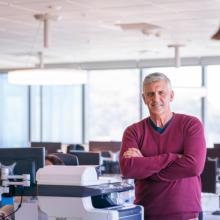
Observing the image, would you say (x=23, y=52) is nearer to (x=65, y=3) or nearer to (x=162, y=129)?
(x=65, y=3)

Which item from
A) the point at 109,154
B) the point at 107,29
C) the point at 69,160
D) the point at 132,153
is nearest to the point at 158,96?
the point at 132,153

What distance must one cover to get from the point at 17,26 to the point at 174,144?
631 cm

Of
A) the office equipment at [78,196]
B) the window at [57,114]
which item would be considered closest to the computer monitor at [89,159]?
the office equipment at [78,196]

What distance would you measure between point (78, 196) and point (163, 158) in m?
0.54

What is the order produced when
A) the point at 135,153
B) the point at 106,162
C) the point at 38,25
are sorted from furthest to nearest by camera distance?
the point at 106,162, the point at 38,25, the point at 135,153

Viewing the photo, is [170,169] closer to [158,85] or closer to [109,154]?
[158,85]

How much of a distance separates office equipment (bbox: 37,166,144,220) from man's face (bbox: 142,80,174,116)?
503 millimetres

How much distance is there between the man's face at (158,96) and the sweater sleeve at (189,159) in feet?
0.59

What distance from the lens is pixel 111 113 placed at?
49.2ft

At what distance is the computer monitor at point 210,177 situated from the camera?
7254 mm

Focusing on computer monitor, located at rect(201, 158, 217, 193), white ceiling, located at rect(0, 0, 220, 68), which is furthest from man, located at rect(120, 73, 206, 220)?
white ceiling, located at rect(0, 0, 220, 68)

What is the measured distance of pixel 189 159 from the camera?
329 centimetres

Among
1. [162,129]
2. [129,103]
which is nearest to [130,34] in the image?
[129,103]

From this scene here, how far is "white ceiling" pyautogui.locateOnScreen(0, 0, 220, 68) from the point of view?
7.66 meters
